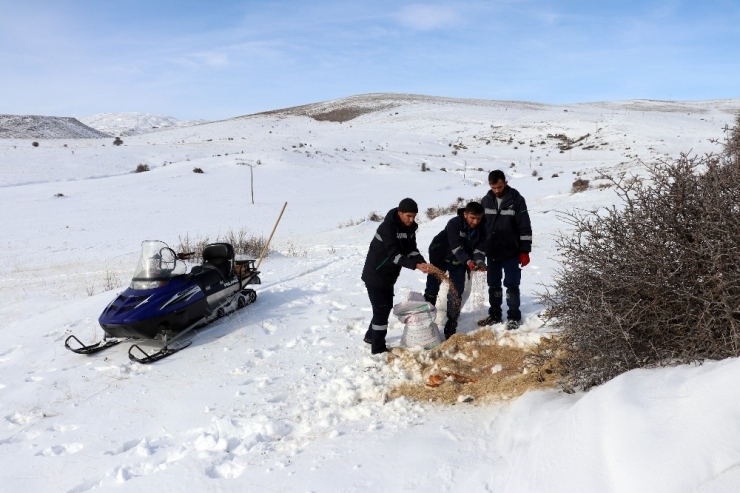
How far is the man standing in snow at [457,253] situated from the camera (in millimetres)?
5902

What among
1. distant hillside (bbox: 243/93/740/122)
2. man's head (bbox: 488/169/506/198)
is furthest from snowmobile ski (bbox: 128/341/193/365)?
distant hillside (bbox: 243/93/740/122)

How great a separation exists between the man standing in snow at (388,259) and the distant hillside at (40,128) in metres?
68.7

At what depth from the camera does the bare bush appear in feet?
11.2

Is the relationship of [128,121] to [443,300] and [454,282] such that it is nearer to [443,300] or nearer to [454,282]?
[443,300]

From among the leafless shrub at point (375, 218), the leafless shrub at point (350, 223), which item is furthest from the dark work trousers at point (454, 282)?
the leafless shrub at point (375, 218)

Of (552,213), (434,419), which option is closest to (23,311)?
(434,419)

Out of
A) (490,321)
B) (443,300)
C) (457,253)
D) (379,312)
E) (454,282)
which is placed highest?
(457,253)

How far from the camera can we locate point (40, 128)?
69688 millimetres

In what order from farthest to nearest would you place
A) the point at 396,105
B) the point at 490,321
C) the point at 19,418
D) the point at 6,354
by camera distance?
1. the point at 396,105
2. the point at 6,354
3. the point at 490,321
4. the point at 19,418

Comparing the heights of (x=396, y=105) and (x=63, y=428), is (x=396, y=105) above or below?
above

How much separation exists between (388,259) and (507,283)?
1.59 meters

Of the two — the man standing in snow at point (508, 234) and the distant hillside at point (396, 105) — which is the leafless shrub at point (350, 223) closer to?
the man standing in snow at point (508, 234)

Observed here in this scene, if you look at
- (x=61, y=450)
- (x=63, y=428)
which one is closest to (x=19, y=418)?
(x=63, y=428)

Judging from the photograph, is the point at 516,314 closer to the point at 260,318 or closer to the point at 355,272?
the point at 260,318
